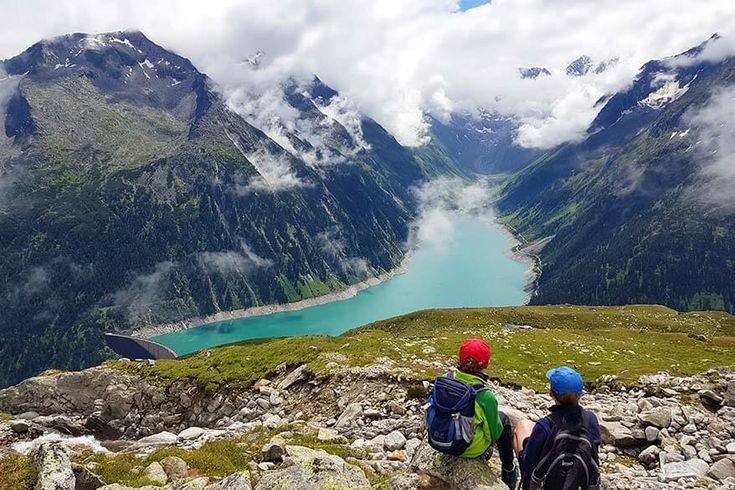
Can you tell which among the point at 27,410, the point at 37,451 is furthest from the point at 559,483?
the point at 27,410

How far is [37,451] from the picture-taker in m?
14.4

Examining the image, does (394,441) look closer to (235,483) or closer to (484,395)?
(235,483)

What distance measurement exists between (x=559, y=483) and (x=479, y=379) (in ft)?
7.98

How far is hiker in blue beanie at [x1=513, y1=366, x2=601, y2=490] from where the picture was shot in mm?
8969

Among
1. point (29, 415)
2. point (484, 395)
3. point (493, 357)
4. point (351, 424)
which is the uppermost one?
point (484, 395)

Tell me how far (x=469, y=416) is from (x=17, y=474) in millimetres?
12737

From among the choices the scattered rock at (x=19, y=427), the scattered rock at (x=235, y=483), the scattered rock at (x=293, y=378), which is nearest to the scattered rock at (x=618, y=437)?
the scattered rock at (x=235, y=483)

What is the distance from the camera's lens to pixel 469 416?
10352 mm

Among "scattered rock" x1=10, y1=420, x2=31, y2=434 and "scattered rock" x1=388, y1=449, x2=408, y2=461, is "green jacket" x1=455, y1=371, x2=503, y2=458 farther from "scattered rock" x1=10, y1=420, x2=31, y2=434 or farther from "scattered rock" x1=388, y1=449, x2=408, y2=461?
"scattered rock" x1=10, y1=420, x2=31, y2=434

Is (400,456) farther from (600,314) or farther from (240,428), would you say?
(600,314)

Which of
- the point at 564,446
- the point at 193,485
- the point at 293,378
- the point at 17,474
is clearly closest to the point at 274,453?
the point at 193,485

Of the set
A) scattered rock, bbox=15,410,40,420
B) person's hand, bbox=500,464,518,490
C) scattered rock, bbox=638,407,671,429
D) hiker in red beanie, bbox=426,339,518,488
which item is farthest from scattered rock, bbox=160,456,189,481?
scattered rock, bbox=15,410,40,420

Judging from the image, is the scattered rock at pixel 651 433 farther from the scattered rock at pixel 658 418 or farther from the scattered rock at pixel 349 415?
the scattered rock at pixel 349 415

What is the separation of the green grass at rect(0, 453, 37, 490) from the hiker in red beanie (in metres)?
11.4
